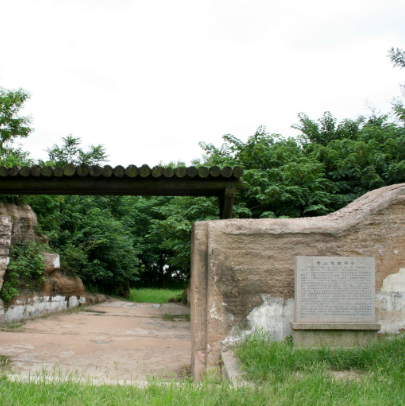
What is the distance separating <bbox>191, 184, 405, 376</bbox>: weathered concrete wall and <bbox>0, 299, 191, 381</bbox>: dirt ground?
2.86ft

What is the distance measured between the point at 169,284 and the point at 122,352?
2022 cm

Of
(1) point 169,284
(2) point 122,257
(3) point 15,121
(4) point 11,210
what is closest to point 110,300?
(2) point 122,257

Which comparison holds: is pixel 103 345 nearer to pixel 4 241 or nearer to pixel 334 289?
pixel 4 241

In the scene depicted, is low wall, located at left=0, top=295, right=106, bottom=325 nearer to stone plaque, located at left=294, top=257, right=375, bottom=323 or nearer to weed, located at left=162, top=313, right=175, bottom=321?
weed, located at left=162, top=313, right=175, bottom=321

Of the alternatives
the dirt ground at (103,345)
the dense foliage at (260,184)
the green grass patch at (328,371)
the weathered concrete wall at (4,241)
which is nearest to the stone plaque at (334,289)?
the green grass patch at (328,371)

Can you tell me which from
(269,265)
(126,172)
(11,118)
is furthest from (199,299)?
(11,118)

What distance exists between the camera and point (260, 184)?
9.39 meters

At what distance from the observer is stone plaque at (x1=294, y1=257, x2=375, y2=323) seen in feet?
14.5

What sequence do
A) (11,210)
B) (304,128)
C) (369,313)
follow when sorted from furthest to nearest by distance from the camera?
(304,128)
(11,210)
(369,313)

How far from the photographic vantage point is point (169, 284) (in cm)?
2627

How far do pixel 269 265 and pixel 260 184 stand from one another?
4.85 m

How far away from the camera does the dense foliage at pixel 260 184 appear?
9.08 metres


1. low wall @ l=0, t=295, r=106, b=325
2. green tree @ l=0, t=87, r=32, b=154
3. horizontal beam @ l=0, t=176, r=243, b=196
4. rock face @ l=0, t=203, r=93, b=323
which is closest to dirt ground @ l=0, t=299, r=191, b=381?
low wall @ l=0, t=295, r=106, b=325

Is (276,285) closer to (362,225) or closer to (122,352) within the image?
(362,225)
